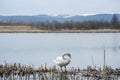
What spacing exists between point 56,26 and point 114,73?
6936 cm

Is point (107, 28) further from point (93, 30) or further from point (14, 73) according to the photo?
point (14, 73)

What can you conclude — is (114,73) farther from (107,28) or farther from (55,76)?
(107,28)

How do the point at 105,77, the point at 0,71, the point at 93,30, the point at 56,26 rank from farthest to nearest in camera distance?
1. the point at 56,26
2. the point at 93,30
3. the point at 0,71
4. the point at 105,77

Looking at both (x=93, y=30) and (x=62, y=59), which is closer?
(x=62, y=59)

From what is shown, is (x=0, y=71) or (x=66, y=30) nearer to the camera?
(x=0, y=71)

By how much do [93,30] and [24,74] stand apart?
2508 inches

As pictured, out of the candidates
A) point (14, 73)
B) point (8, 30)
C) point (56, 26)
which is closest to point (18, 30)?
point (8, 30)

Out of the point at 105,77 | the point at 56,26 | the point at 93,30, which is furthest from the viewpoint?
the point at 56,26

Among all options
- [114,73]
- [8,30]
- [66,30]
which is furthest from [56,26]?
[114,73]

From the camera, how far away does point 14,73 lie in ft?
54.0

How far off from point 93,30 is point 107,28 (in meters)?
4.13

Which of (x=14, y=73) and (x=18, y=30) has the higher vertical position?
(x=14, y=73)

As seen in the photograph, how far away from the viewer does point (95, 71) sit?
16594 millimetres

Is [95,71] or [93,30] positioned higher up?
[95,71]
